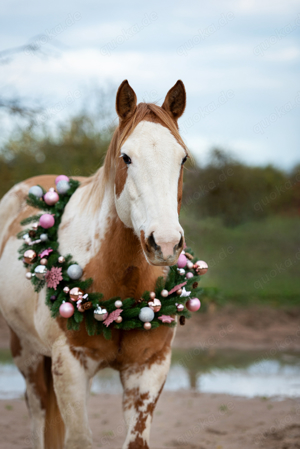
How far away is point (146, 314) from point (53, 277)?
64 cm

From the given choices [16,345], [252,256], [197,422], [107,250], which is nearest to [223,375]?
[197,422]

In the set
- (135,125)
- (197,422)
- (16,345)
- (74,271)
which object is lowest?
(197,422)

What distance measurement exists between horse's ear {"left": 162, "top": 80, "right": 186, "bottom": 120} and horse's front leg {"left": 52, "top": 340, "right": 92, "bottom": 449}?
147cm

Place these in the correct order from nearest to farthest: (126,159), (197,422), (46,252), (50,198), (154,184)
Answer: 1. (154,184)
2. (126,159)
3. (46,252)
4. (50,198)
5. (197,422)

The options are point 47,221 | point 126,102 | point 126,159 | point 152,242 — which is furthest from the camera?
point 47,221

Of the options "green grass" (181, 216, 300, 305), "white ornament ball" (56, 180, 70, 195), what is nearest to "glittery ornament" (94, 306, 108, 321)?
"white ornament ball" (56, 180, 70, 195)

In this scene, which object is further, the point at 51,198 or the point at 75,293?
the point at 51,198

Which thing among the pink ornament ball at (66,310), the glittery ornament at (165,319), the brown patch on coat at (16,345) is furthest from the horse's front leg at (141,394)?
the brown patch on coat at (16,345)

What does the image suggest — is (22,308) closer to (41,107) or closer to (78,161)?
(41,107)

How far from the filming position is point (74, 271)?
9.00 feet

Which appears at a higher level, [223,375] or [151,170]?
[151,170]

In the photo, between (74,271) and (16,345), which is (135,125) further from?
(16,345)

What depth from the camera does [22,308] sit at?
3.53m

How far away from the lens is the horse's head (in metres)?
2.07
